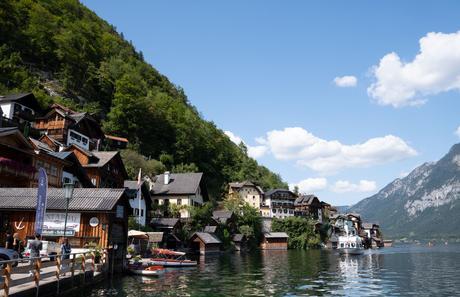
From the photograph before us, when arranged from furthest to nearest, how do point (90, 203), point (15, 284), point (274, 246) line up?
point (274, 246) < point (90, 203) < point (15, 284)

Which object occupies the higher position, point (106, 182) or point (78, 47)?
point (78, 47)

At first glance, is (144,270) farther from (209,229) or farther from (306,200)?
(306,200)

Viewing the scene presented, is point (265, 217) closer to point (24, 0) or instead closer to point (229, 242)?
point (229, 242)

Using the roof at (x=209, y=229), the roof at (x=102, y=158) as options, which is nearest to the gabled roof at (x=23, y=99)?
the roof at (x=102, y=158)

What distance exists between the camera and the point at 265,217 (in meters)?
115

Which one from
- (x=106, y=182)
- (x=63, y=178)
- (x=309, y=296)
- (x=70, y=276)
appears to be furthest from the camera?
(x=106, y=182)

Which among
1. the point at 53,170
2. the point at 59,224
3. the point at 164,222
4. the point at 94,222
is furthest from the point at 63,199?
the point at 164,222

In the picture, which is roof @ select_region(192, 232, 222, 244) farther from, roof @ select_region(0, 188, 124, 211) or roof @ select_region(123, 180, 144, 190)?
roof @ select_region(0, 188, 124, 211)

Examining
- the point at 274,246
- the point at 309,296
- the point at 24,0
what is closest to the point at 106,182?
the point at 309,296

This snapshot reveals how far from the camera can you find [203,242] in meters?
73.2

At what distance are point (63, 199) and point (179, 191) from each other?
47064 mm

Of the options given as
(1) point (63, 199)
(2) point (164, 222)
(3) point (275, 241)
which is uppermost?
(1) point (63, 199)

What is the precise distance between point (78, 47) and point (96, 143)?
45.3 meters

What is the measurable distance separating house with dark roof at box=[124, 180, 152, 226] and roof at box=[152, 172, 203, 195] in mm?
14260
